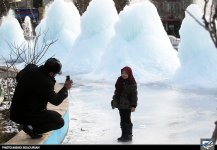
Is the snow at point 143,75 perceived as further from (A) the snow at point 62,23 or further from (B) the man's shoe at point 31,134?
(B) the man's shoe at point 31,134

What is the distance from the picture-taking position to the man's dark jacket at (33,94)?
553 centimetres

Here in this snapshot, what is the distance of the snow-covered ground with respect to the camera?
7395 millimetres

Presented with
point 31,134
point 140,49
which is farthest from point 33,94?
point 140,49

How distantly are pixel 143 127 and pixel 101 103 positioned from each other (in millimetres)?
2898

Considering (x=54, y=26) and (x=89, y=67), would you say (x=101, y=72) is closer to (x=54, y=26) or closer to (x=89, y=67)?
(x=89, y=67)

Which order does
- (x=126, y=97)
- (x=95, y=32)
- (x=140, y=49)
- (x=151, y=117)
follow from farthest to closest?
(x=95, y=32) → (x=140, y=49) → (x=151, y=117) → (x=126, y=97)

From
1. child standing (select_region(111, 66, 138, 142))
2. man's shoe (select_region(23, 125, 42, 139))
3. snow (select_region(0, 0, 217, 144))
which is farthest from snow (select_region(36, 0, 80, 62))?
man's shoe (select_region(23, 125, 42, 139))

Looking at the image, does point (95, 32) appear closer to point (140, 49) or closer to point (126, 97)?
point (140, 49)

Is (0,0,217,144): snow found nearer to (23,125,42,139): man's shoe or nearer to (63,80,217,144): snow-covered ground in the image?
(63,80,217,144): snow-covered ground

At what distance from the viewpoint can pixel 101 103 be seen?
432 inches

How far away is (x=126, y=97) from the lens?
23.2 feet

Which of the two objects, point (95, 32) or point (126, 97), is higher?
point (126, 97)

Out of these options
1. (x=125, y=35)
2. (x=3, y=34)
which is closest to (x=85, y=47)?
(x=125, y=35)

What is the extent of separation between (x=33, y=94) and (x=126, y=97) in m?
1.83
